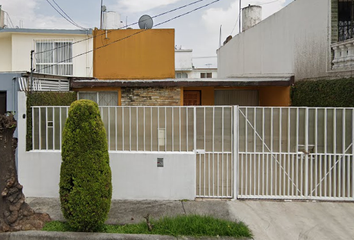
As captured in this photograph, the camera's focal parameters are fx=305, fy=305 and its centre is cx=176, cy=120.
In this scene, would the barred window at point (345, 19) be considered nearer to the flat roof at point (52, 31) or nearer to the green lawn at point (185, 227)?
the green lawn at point (185, 227)

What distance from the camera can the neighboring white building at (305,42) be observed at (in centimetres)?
819

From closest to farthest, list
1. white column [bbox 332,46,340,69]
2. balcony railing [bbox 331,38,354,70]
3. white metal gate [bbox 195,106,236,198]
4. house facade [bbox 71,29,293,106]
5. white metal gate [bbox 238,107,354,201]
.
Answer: white metal gate [bbox 238,107,354,201]
white metal gate [bbox 195,106,236,198]
balcony railing [bbox 331,38,354,70]
white column [bbox 332,46,340,69]
house facade [bbox 71,29,293,106]

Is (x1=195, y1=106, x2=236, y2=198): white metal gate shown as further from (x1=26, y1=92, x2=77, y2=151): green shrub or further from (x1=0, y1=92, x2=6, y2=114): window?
(x1=0, y1=92, x2=6, y2=114): window

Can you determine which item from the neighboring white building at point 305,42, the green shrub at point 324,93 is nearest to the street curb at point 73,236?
the green shrub at point 324,93

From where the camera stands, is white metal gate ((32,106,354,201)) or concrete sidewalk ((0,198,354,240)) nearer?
concrete sidewalk ((0,198,354,240))

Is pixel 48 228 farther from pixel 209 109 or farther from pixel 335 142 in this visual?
pixel 335 142

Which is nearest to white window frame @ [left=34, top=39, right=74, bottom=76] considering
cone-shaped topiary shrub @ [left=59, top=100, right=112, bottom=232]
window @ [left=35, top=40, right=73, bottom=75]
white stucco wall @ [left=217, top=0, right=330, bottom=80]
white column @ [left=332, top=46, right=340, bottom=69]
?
window @ [left=35, top=40, right=73, bottom=75]

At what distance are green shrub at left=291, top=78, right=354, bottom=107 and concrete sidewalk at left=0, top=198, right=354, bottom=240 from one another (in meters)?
2.45

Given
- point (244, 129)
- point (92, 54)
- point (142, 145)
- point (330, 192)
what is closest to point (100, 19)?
point (92, 54)

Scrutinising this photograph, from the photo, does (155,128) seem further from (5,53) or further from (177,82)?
(5,53)

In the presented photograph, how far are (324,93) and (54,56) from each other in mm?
9745

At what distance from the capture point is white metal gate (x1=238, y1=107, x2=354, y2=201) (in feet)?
20.7

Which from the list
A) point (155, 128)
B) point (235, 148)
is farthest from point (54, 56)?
point (235, 148)

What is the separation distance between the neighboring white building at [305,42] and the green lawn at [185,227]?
492 centimetres
